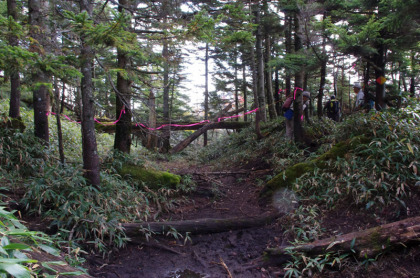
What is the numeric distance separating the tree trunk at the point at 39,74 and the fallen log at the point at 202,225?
8.76 ft

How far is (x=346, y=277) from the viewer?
2.96 metres

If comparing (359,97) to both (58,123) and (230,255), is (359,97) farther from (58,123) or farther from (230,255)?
(58,123)

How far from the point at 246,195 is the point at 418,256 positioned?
3965mm

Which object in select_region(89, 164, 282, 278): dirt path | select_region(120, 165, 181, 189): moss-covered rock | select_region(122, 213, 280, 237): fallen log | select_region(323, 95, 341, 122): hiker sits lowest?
select_region(89, 164, 282, 278): dirt path

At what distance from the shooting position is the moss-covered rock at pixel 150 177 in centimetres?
609

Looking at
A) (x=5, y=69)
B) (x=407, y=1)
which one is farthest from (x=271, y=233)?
(x=5, y=69)

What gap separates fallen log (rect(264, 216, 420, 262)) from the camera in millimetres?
2880

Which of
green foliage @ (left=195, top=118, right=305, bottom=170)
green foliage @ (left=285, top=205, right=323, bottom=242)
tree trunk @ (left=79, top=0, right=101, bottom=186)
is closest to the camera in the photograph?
green foliage @ (left=285, top=205, right=323, bottom=242)

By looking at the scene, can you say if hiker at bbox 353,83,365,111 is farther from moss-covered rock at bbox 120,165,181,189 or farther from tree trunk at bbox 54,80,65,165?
tree trunk at bbox 54,80,65,165

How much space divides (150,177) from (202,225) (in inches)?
89.0

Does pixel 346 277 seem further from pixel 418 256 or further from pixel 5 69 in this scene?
pixel 5 69

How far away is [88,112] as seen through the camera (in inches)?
173

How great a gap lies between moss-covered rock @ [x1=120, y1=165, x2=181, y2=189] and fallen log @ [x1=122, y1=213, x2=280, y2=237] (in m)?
1.85

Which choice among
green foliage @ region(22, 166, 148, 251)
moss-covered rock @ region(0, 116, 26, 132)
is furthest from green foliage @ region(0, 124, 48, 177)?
green foliage @ region(22, 166, 148, 251)
